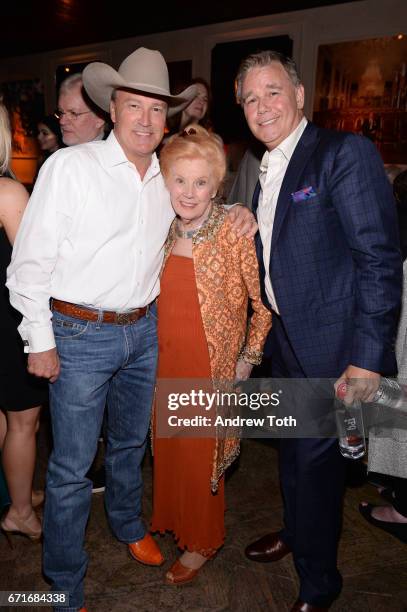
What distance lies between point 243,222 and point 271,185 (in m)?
0.18

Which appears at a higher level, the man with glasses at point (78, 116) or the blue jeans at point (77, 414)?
the man with glasses at point (78, 116)

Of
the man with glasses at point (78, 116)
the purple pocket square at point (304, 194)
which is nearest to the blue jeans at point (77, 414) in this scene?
the purple pocket square at point (304, 194)

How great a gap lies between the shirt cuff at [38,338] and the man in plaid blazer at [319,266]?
824 millimetres

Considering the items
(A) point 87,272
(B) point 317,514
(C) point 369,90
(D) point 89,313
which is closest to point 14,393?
(D) point 89,313

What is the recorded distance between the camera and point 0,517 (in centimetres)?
239

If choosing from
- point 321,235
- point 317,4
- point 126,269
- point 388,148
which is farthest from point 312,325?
point 317,4

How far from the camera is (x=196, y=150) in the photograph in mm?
1845

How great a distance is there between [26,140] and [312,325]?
7.31 meters

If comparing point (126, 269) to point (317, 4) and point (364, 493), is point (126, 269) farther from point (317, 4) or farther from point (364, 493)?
point (317, 4)

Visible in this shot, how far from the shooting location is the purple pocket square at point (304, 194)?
5.26ft

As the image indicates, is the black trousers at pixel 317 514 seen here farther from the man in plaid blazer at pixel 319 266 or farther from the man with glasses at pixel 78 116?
the man with glasses at pixel 78 116

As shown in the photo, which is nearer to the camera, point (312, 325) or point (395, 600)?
point (312, 325)

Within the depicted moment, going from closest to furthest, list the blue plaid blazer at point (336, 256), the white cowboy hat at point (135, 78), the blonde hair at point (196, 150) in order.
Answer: the blue plaid blazer at point (336, 256) < the white cowboy hat at point (135, 78) < the blonde hair at point (196, 150)

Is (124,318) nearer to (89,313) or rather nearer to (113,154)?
(89,313)
